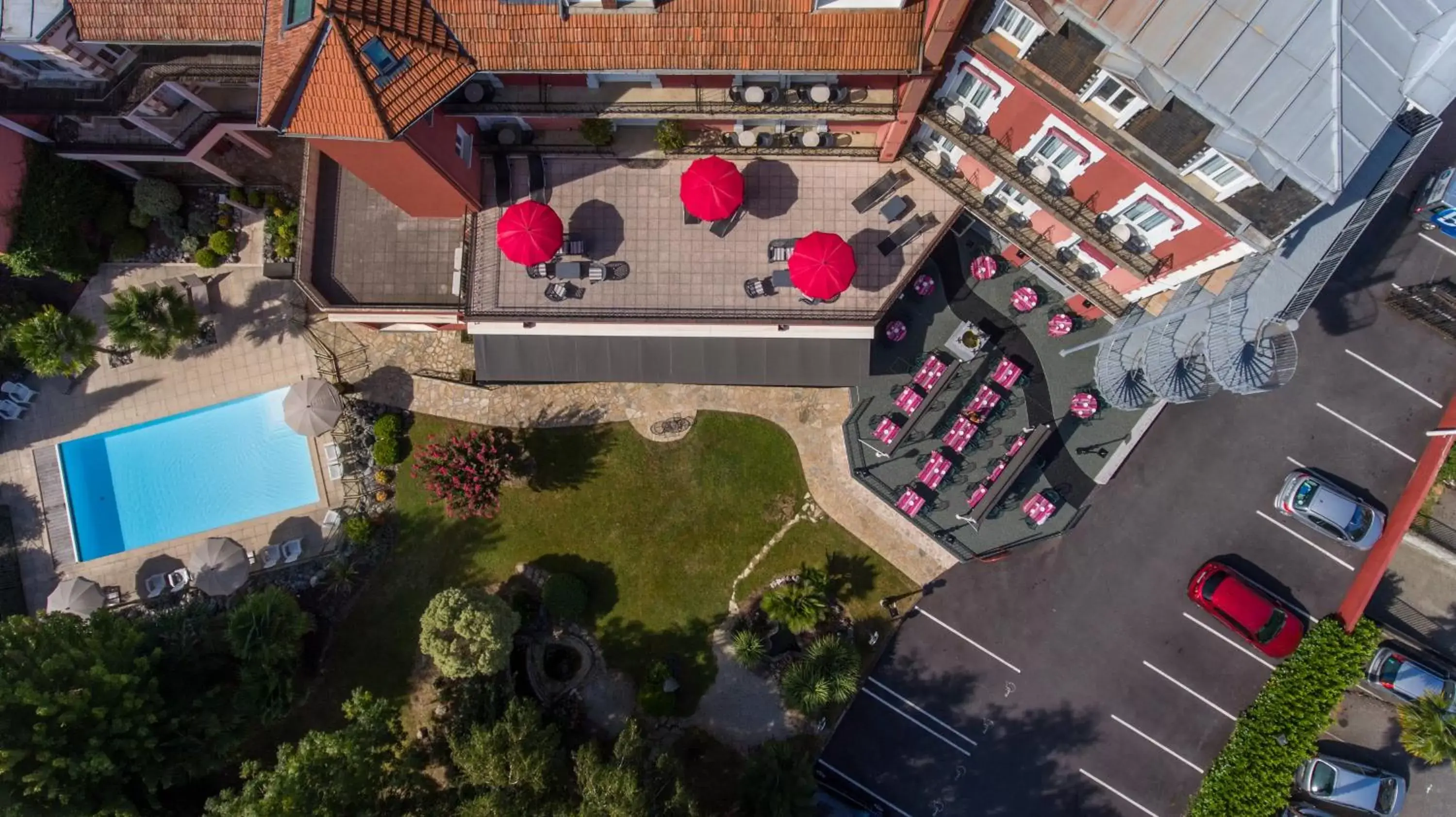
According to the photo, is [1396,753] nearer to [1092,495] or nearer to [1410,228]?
[1092,495]

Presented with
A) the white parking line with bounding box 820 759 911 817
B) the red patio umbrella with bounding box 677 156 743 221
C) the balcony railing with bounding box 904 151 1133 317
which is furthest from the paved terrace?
the white parking line with bounding box 820 759 911 817

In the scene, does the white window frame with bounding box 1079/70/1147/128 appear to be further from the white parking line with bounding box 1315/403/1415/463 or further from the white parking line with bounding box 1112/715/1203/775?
the white parking line with bounding box 1112/715/1203/775

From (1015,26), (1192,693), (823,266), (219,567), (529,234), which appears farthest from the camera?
(1192,693)

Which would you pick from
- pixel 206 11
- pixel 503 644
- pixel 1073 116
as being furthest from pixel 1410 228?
pixel 206 11

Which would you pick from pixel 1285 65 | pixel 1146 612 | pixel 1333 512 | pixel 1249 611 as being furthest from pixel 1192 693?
pixel 1285 65

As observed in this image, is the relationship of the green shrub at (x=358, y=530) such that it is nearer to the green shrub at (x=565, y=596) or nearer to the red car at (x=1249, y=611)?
the green shrub at (x=565, y=596)

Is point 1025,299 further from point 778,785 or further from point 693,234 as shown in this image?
point 778,785
